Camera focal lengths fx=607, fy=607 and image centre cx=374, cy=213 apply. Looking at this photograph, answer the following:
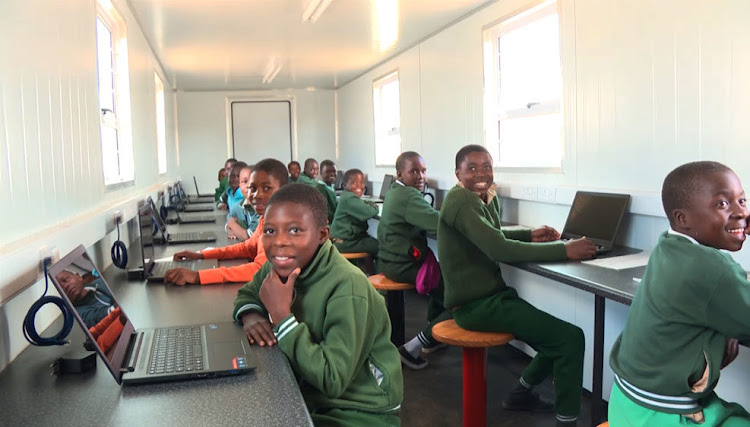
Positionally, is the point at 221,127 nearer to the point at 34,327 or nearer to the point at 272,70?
the point at 272,70

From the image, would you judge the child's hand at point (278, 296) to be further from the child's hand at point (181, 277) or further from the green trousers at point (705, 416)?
the child's hand at point (181, 277)

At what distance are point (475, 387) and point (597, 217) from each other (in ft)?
3.58

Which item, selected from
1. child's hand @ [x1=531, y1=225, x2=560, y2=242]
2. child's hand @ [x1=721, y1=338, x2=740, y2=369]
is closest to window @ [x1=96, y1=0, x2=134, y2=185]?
child's hand @ [x1=531, y1=225, x2=560, y2=242]

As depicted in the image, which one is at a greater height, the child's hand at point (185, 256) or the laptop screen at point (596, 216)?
the laptop screen at point (596, 216)

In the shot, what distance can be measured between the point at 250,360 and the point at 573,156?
2.60 metres

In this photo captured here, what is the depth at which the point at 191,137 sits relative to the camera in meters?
9.53

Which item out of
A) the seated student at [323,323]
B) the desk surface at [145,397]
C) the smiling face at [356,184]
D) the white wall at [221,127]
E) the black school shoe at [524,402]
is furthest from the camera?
the white wall at [221,127]

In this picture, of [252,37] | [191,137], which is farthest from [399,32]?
[191,137]

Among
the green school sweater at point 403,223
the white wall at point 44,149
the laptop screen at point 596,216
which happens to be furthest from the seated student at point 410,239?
the white wall at point 44,149

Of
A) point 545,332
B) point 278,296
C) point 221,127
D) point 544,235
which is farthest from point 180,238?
point 221,127

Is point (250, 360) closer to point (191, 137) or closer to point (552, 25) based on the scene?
point (552, 25)

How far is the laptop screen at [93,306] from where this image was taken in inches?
45.6

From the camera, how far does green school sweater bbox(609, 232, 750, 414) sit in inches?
54.3

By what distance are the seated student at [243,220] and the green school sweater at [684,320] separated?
2.26 m
